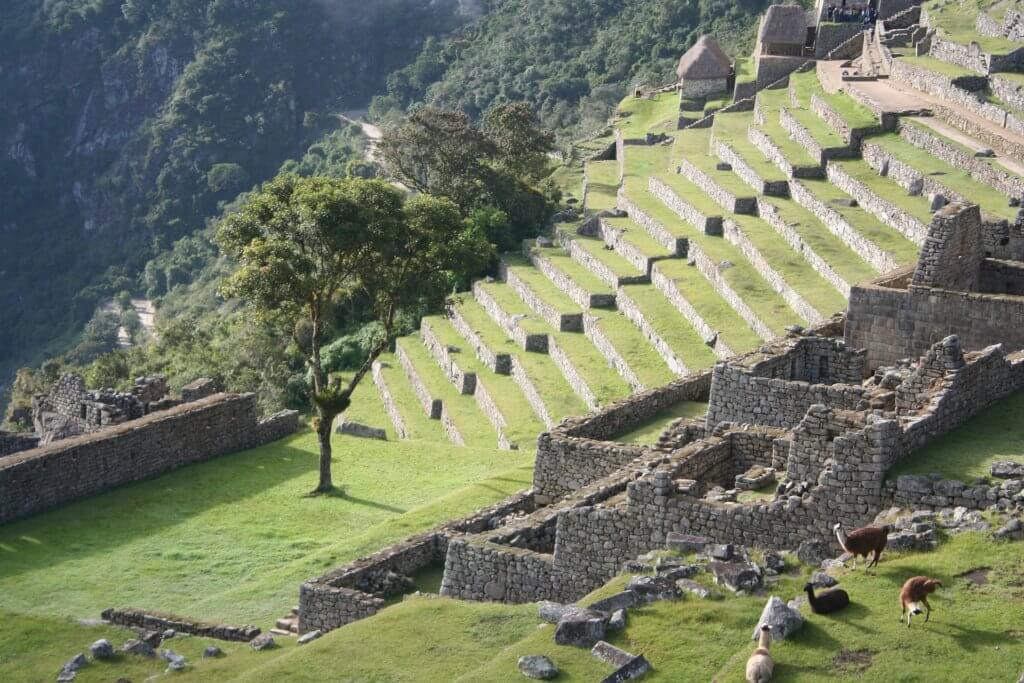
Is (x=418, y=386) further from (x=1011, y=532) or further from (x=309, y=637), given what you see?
(x=1011, y=532)

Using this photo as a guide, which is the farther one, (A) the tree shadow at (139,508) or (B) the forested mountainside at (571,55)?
(B) the forested mountainside at (571,55)

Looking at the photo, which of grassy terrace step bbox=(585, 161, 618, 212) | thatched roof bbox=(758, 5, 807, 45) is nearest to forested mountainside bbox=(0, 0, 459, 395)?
grassy terrace step bbox=(585, 161, 618, 212)

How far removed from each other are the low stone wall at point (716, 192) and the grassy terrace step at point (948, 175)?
3.78 metres

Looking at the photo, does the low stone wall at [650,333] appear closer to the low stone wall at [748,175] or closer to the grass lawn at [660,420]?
the low stone wall at [748,175]

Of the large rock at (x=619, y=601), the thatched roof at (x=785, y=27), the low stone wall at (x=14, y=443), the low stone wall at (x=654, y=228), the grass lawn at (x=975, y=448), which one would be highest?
the thatched roof at (x=785, y=27)

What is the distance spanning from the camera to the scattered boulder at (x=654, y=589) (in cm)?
1354

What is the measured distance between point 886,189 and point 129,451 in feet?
69.2

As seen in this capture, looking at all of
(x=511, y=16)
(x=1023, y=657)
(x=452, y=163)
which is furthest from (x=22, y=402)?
(x=511, y=16)

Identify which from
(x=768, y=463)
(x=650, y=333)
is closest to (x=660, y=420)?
(x=768, y=463)

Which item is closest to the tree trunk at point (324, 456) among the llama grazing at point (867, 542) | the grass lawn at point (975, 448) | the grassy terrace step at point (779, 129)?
the grass lawn at point (975, 448)

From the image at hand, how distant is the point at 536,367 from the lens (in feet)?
124

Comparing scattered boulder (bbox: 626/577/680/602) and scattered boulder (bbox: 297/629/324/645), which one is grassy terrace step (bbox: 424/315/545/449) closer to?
scattered boulder (bbox: 297/629/324/645)

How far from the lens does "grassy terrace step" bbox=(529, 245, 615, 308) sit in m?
39.9

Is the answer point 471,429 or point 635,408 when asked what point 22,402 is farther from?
point 635,408
